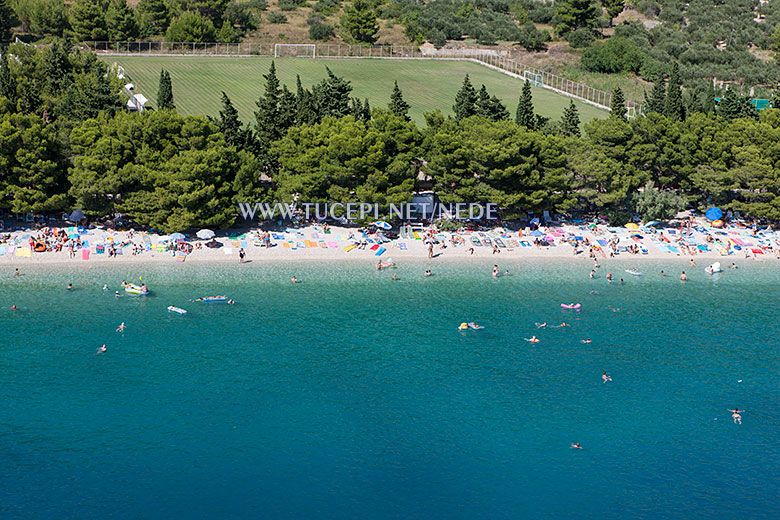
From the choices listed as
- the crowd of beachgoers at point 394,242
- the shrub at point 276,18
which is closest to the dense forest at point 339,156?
the crowd of beachgoers at point 394,242

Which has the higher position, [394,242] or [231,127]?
[231,127]

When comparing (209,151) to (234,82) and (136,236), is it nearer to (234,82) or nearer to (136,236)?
(136,236)

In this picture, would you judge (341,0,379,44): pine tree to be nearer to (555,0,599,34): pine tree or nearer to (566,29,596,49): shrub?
(566,29,596,49): shrub

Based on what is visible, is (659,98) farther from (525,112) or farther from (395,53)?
(395,53)

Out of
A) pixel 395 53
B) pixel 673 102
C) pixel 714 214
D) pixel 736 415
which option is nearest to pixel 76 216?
pixel 736 415

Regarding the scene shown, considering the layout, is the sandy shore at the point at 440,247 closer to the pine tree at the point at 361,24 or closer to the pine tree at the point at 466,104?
the pine tree at the point at 466,104

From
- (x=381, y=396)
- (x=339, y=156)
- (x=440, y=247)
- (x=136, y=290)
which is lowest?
(x=381, y=396)

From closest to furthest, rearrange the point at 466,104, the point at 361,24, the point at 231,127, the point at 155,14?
the point at 231,127 → the point at 466,104 → the point at 155,14 → the point at 361,24
